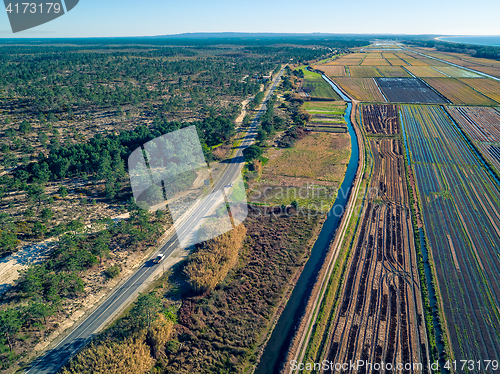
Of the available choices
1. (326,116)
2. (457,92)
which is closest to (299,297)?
(326,116)

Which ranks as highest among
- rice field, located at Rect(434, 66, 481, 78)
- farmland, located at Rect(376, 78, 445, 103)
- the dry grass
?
rice field, located at Rect(434, 66, 481, 78)

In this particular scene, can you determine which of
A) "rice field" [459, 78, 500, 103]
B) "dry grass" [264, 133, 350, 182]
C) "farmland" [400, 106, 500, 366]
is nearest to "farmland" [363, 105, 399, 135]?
"farmland" [400, 106, 500, 366]

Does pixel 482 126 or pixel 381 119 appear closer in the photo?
pixel 482 126

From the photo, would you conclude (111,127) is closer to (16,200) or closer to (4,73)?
(16,200)

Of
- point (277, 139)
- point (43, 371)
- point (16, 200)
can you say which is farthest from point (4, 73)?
point (43, 371)

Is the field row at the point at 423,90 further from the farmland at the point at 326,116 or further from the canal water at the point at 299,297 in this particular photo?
the canal water at the point at 299,297

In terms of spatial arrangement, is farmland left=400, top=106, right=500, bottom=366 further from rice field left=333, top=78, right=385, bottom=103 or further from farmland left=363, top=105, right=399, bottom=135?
rice field left=333, top=78, right=385, bottom=103

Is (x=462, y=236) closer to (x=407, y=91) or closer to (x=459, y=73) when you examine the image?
(x=407, y=91)
